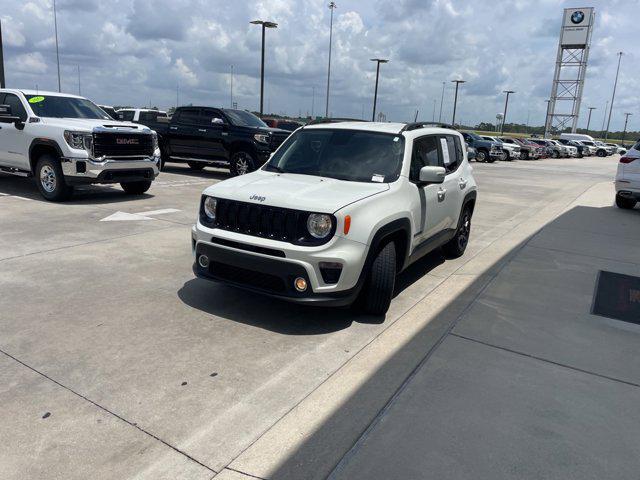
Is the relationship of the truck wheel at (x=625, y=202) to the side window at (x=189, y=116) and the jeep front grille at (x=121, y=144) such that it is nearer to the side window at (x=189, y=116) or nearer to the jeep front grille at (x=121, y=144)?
the jeep front grille at (x=121, y=144)

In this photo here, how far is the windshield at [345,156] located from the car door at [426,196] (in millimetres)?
254

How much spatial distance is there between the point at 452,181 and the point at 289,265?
3.02 metres

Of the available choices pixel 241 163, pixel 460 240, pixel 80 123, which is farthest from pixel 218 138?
pixel 460 240

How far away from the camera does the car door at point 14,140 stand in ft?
31.9

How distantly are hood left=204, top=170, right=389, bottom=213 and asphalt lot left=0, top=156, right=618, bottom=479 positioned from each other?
3.49ft

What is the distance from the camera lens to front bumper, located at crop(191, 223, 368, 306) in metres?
4.12

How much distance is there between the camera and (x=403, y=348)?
13.7 feet

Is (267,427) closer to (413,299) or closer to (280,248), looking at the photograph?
(280,248)

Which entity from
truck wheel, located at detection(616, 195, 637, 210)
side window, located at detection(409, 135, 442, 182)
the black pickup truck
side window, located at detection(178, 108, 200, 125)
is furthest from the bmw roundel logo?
side window, located at detection(409, 135, 442, 182)

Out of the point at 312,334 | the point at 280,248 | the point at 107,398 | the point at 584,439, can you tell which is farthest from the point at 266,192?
the point at 584,439

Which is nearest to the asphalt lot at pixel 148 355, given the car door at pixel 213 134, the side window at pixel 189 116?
the car door at pixel 213 134

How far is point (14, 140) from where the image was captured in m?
9.88

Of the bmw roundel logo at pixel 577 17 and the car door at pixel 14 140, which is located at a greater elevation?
the bmw roundel logo at pixel 577 17

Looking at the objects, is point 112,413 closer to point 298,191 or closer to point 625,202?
point 298,191
